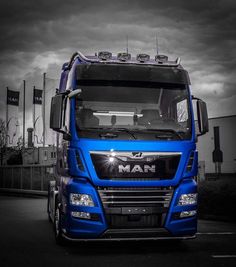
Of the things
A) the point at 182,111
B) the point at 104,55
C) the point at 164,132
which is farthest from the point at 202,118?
the point at 104,55

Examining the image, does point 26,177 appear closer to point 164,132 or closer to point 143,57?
point 143,57

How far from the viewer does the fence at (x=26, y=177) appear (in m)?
23.2

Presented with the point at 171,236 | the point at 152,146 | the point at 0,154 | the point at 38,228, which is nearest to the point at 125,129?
the point at 152,146

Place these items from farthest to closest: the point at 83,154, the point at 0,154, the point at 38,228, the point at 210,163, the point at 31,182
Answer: the point at 0,154 < the point at 210,163 < the point at 31,182 < the point at 38,228 < the point at 83,154

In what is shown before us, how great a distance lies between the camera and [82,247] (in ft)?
25.9

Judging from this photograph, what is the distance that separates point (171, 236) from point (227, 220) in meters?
5.06

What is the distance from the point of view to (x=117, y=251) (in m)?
7.58

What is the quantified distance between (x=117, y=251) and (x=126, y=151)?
1.72m

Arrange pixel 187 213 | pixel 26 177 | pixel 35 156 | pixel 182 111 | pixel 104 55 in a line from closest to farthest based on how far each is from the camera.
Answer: pixel 187 213 → pixel 182 111 → pixel 104 55 → pixel 26 177 → pixel 35 156

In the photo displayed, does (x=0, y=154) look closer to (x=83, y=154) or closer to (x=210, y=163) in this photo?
(x=210, y=163)

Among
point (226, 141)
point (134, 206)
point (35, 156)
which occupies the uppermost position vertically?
point (226, 141)

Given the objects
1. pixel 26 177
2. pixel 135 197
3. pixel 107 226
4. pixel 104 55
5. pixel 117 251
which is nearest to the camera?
pixel 107 226

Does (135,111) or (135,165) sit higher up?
(135,111)

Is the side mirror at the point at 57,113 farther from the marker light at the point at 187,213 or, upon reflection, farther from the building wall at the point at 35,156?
the building wall at the point at 35,156
